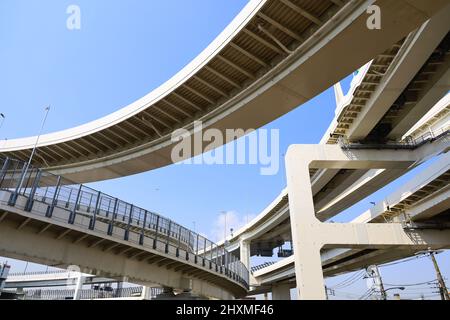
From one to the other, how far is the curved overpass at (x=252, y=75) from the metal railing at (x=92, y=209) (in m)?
3.96

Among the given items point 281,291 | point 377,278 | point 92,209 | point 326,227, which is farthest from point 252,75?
point 281,291

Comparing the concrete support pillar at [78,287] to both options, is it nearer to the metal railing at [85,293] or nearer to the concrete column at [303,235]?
the metal railing at [85,293]

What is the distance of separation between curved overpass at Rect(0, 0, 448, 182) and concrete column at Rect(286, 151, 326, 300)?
18.0 ft

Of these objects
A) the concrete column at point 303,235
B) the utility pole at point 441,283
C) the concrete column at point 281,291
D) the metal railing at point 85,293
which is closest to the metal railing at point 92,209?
the concrete column at point 303,235

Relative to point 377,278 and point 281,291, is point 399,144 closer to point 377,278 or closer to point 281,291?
point 377,278

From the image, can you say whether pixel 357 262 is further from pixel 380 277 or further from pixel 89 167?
pixel 89 167

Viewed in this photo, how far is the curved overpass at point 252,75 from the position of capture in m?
9.21

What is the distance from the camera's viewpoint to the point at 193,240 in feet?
60.3

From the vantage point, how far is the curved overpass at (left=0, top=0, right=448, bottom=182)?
30.2 ft

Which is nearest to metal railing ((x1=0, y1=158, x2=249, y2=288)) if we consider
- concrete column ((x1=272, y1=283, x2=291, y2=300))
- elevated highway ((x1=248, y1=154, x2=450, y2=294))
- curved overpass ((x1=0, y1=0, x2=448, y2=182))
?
curved overpass ((x1=0, y1=0, x2=448, y2=182))

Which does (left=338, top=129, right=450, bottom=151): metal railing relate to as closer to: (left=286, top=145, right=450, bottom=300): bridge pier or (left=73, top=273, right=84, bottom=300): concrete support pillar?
(left=286, top=145, right=450, bottom=300): bridge pier

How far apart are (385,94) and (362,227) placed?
759cm

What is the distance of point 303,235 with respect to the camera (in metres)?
16.1
